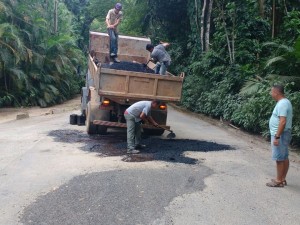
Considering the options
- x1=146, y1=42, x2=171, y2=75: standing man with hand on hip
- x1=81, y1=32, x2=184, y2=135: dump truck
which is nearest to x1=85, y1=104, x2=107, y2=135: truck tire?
x1=81, y1=32, x2=184, y2=135: dump truck

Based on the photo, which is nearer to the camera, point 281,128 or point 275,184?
point 281,128

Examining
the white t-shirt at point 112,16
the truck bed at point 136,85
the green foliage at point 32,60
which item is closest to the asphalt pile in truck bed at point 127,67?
the truck bed at point 136,85

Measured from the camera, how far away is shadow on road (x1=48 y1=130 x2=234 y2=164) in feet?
26.4

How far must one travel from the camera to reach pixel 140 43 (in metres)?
13.3

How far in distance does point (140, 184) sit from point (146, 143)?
3.53 metres

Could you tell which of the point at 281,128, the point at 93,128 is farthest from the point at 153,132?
the point at 281,128

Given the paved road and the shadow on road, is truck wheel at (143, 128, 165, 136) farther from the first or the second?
the paved road

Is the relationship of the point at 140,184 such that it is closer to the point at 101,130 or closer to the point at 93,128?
the point at 93,128

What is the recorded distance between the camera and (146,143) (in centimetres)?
959

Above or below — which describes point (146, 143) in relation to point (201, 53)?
below

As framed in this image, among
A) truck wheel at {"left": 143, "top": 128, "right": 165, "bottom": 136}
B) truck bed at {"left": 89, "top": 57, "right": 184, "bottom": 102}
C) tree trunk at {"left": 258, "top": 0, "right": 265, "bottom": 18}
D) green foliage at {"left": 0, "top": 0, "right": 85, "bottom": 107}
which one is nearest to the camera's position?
truck bed at {"left": 89, "top": 57, "right": 184, "bottom": 102}

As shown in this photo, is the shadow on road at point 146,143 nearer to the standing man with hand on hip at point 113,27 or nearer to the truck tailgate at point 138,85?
the truck tailgate at point 138,85

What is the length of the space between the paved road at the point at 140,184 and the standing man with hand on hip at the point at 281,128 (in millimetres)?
428

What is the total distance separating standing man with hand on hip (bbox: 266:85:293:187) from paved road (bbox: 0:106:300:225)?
428 mm
